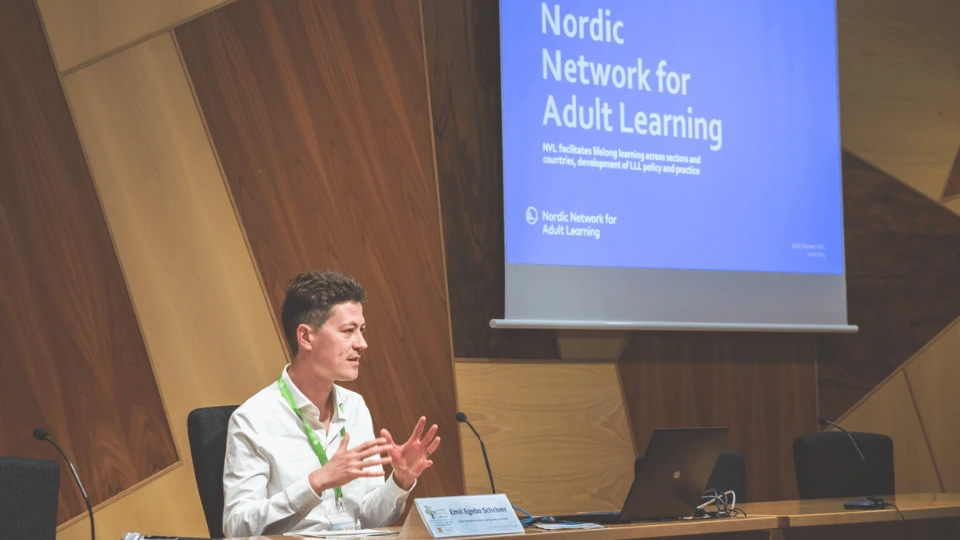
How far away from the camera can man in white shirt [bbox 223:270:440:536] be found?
2.52 meters

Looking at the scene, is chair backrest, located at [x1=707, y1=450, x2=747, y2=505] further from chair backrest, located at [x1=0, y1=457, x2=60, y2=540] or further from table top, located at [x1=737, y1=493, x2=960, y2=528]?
chair backrest, located at [x1=0, y1=457, x2=60, y2=540]

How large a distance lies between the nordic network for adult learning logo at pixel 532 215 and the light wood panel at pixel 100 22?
4.96ft

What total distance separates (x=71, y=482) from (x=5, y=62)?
1.47m

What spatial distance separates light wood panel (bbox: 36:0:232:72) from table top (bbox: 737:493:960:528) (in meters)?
2.70

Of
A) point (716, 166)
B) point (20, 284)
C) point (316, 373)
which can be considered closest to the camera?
point (316, 373)

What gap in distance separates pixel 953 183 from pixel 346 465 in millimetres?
3909

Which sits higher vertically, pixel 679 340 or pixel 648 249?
pixel 648 249

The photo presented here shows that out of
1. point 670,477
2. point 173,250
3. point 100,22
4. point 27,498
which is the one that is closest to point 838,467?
point 670,477

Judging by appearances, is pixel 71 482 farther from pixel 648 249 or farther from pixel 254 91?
pixel 648 249

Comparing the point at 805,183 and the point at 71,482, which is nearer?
the point at 71,482

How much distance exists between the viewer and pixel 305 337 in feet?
9.39

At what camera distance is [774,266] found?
4695mm

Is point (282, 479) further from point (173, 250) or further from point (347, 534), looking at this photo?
point (173, 250)

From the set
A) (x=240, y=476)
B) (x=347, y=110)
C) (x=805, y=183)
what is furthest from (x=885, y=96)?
(x=240, y=476)
